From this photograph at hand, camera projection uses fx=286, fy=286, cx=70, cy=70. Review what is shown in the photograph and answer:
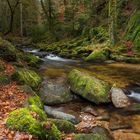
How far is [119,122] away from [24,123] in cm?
389

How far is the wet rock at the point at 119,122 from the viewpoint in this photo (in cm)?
870

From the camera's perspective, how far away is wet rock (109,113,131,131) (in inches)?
343

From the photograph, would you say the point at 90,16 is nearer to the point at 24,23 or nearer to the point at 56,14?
the point at 56,14

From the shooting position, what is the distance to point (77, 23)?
1412 inches

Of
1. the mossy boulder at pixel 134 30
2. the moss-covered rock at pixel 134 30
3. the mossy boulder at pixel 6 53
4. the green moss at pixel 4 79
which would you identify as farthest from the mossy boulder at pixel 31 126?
the moss-covered rock at pixel 134 30

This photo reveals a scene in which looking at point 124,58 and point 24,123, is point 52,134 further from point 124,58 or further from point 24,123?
point 124,58

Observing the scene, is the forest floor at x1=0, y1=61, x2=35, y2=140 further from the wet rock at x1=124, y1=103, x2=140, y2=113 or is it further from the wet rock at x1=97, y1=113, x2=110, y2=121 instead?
the wet rock at x1=124, y1=103, x2=140, y2=113

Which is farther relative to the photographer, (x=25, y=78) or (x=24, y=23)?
(x=24, y=23)

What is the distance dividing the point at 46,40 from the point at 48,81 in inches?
991

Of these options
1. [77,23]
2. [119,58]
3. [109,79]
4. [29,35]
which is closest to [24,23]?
[29,35]

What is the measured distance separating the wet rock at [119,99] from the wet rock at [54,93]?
1676 millimetres

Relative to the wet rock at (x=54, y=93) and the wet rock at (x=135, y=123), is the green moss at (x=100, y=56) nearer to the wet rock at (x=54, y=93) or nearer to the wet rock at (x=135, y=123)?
the wet rock at (x=54, y=93)

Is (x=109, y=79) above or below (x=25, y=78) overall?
below

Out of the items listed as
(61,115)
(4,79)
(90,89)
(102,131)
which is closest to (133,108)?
(90,89)
